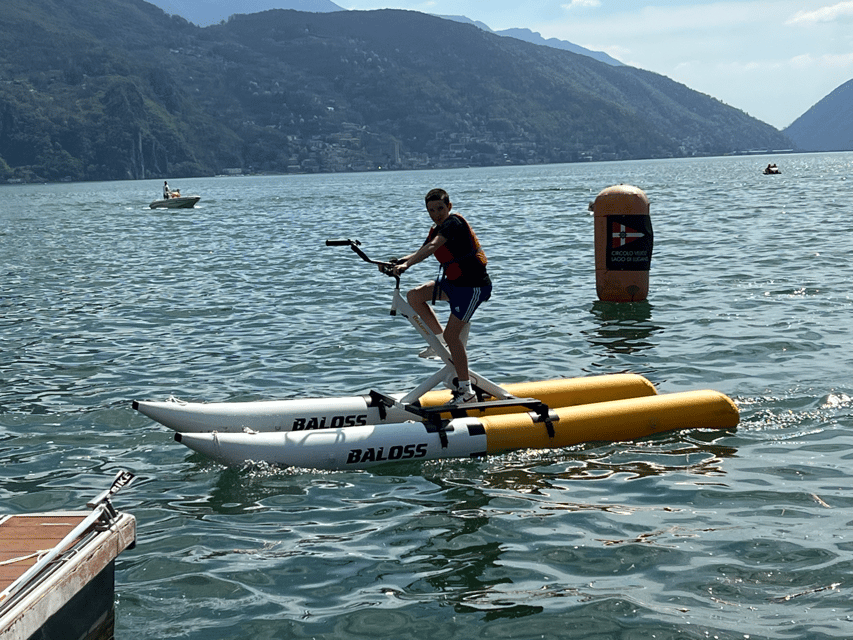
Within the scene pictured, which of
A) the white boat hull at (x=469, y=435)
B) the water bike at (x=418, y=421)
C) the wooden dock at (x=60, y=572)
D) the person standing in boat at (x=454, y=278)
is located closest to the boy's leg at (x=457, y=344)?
the person standing in boat at (x=454, y=278)

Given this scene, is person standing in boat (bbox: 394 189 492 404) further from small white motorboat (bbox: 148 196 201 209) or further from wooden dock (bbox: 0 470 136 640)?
small white motorboat (bbox: 148 196 201 209)

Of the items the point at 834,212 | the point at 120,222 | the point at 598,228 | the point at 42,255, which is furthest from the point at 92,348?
the point at 120,222

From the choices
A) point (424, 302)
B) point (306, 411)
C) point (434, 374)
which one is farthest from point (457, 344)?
point (306, 411)

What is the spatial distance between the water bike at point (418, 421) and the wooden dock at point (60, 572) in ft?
10.0

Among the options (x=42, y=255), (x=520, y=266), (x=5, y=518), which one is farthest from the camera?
(x=42, y=255)

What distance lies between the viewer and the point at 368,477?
857 cm

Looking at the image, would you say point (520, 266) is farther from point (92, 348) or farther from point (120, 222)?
point (120, 222)

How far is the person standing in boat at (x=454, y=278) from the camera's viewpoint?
28.6 ft

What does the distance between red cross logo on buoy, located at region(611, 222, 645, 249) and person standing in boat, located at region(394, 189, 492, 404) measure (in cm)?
827

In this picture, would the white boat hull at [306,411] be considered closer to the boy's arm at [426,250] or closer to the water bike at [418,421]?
the water bike at [418,421]

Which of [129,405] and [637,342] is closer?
[129,405]

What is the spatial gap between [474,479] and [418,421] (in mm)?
1021

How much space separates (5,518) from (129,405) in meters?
5.89

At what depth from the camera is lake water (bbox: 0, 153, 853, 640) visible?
607cm
